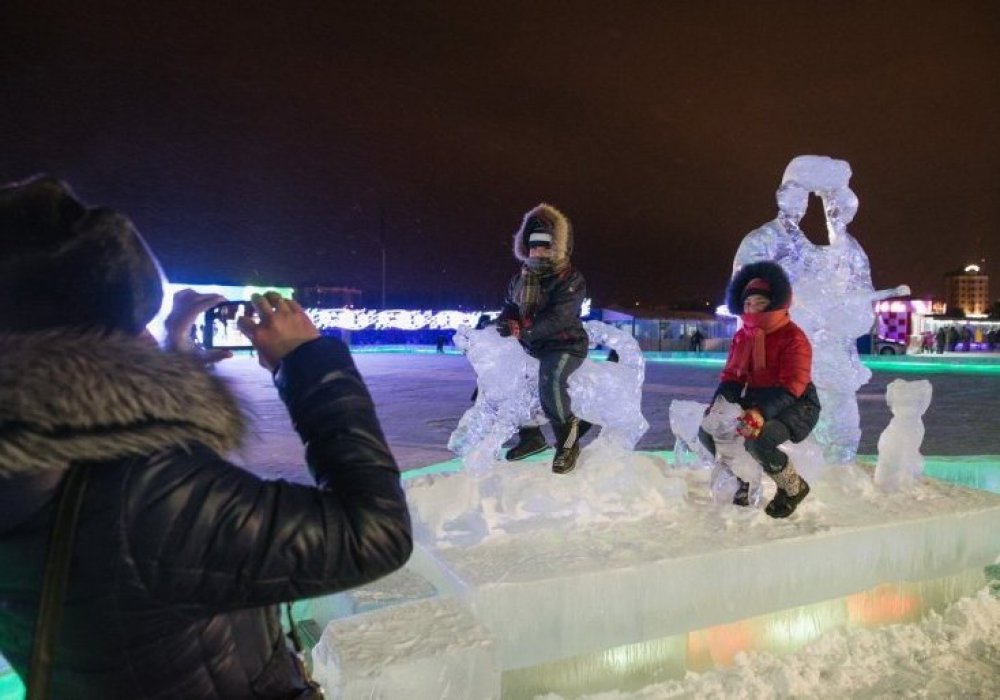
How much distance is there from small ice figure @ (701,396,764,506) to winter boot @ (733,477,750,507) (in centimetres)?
2

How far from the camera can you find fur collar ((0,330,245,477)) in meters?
0.89

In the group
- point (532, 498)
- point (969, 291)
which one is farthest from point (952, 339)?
point (969, 291)

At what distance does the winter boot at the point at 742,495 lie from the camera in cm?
367

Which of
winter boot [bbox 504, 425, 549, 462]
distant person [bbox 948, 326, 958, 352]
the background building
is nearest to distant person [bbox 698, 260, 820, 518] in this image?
winter boot [bbox 504, 425, 549, 462]

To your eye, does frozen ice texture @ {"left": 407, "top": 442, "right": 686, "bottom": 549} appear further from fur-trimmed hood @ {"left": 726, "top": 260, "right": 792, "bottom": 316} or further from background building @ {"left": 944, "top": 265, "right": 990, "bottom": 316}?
background building @ {"left": 944, "top": 265, "right": 990, "bottom": 316}

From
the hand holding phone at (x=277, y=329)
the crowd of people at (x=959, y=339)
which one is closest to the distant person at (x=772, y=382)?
the hand holding phone at (x=277, y=329)

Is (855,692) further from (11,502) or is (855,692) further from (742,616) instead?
(11,502)

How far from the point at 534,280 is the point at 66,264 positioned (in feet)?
10.1

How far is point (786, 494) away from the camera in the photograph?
3568 mm

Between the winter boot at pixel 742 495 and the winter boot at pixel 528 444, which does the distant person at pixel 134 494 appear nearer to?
the winter boot at pixel 742 495

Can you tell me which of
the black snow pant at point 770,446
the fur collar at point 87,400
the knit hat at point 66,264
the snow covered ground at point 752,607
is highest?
the knit hat at point 66,264

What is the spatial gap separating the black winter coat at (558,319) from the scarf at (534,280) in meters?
0.02

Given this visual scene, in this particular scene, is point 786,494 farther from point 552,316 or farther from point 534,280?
point 534,280

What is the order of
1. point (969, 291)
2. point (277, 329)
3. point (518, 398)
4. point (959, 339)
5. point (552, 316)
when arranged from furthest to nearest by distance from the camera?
point (969, 291), point (959, 339), point (518, 398), point (552, 316), point (277, 329)
